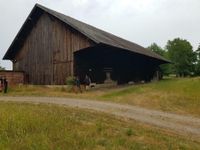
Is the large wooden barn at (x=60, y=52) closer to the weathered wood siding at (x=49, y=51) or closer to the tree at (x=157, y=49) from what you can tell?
the weathered wood siding at (x=49, y=51)

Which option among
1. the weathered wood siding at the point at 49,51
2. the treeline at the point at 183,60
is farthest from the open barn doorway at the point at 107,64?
the treeline at the point at 183,60

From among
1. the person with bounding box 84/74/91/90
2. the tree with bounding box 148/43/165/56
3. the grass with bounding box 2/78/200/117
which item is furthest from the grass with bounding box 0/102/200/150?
the tree with bounding box 148/43/165/56

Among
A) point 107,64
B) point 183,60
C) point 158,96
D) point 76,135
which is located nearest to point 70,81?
point 107,64

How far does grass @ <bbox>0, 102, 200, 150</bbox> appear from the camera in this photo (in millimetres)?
8945

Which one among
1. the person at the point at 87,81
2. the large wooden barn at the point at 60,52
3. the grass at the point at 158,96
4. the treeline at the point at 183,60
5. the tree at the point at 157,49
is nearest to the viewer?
the grass at the point at 158,96

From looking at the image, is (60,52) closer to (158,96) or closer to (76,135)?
(158,96)

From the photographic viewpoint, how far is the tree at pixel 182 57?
67.5m

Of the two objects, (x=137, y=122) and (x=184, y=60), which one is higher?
(x=184, y=60)

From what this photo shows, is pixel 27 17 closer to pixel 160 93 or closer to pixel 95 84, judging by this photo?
pixel 95 84

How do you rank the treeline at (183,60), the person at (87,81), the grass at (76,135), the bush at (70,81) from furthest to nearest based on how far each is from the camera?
the treeline at (183,60)
the person at (87,81)
the bush at (70,81)
the grass at (76,135)

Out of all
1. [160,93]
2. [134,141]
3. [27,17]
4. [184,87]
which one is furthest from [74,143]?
[27,17]

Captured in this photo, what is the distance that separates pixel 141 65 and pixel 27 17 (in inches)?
649

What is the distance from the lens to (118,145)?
930 cm

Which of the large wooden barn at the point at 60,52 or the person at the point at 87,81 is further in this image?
the large wooden barn at the point at 60,52
